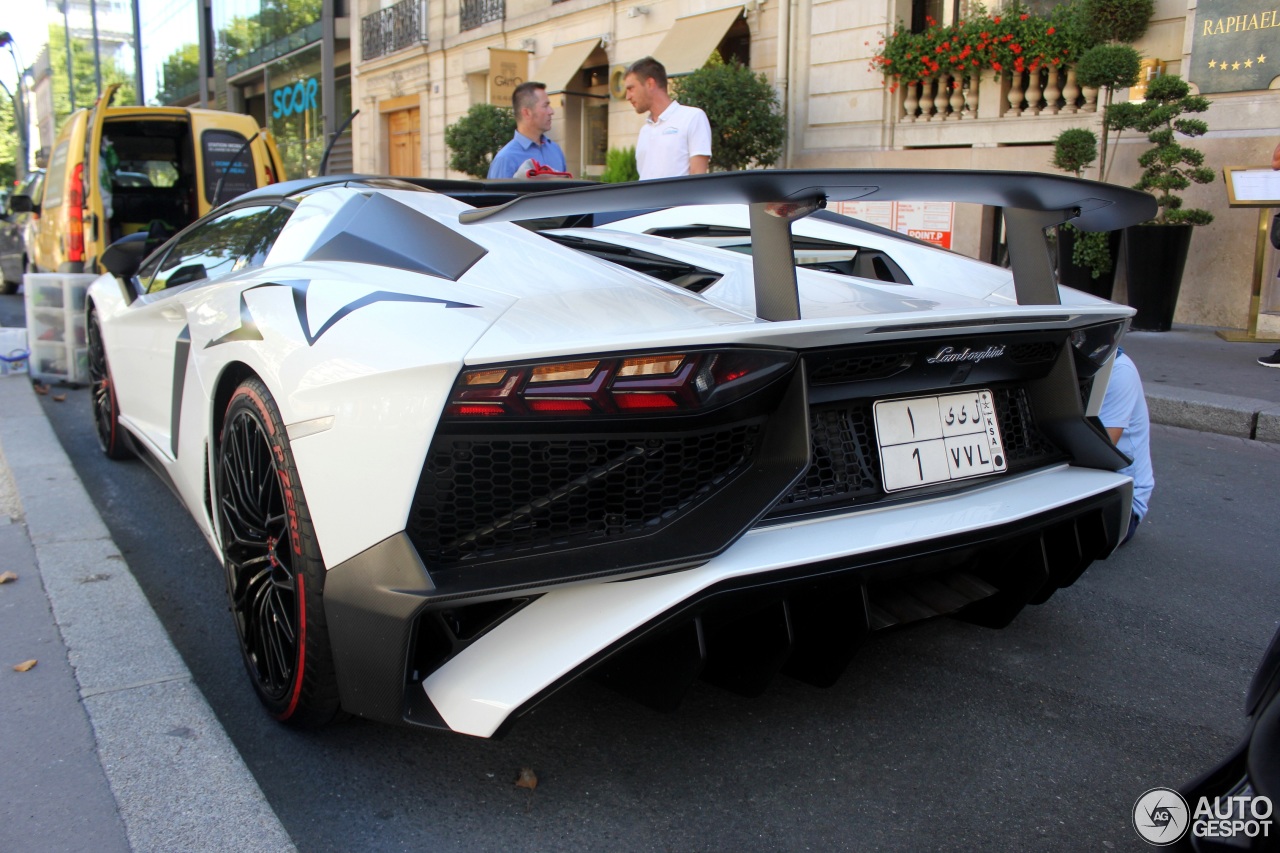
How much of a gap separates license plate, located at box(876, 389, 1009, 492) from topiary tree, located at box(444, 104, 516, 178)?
53.6 ft

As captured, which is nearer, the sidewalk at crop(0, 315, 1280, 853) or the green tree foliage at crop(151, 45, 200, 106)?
the sidewalk at crop(0, 315, 1280, 853)

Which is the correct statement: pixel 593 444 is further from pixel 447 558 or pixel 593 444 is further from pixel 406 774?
pixel 406 774

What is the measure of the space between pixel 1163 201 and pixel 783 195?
814 cm

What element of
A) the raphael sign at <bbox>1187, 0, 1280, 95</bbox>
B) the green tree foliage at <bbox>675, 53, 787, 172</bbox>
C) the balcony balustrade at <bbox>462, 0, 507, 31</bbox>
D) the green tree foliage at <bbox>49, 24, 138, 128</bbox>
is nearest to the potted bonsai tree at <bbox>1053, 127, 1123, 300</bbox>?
the raphael sign at <bbox>1187, 0, 1280, 95</bbox>

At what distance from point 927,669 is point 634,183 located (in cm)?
152

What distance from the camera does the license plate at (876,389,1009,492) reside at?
2.20 meters

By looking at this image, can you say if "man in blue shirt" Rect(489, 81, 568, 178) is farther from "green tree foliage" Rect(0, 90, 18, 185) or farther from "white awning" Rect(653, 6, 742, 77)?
"green tree foliage" Rect(0, 90, 18, 185)

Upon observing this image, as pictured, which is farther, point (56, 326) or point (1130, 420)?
point (56, 326)

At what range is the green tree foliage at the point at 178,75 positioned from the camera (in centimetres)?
4294

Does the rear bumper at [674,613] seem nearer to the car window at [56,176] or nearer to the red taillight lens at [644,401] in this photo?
the red taillight lens at [644,401]

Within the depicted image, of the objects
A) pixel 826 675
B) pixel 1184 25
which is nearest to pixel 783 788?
pixel 826 675

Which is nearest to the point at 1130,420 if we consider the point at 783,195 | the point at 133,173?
the point at 783,195

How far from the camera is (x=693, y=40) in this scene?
1522 cm

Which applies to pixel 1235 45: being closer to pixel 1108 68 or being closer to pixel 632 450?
pixel 1108 68
